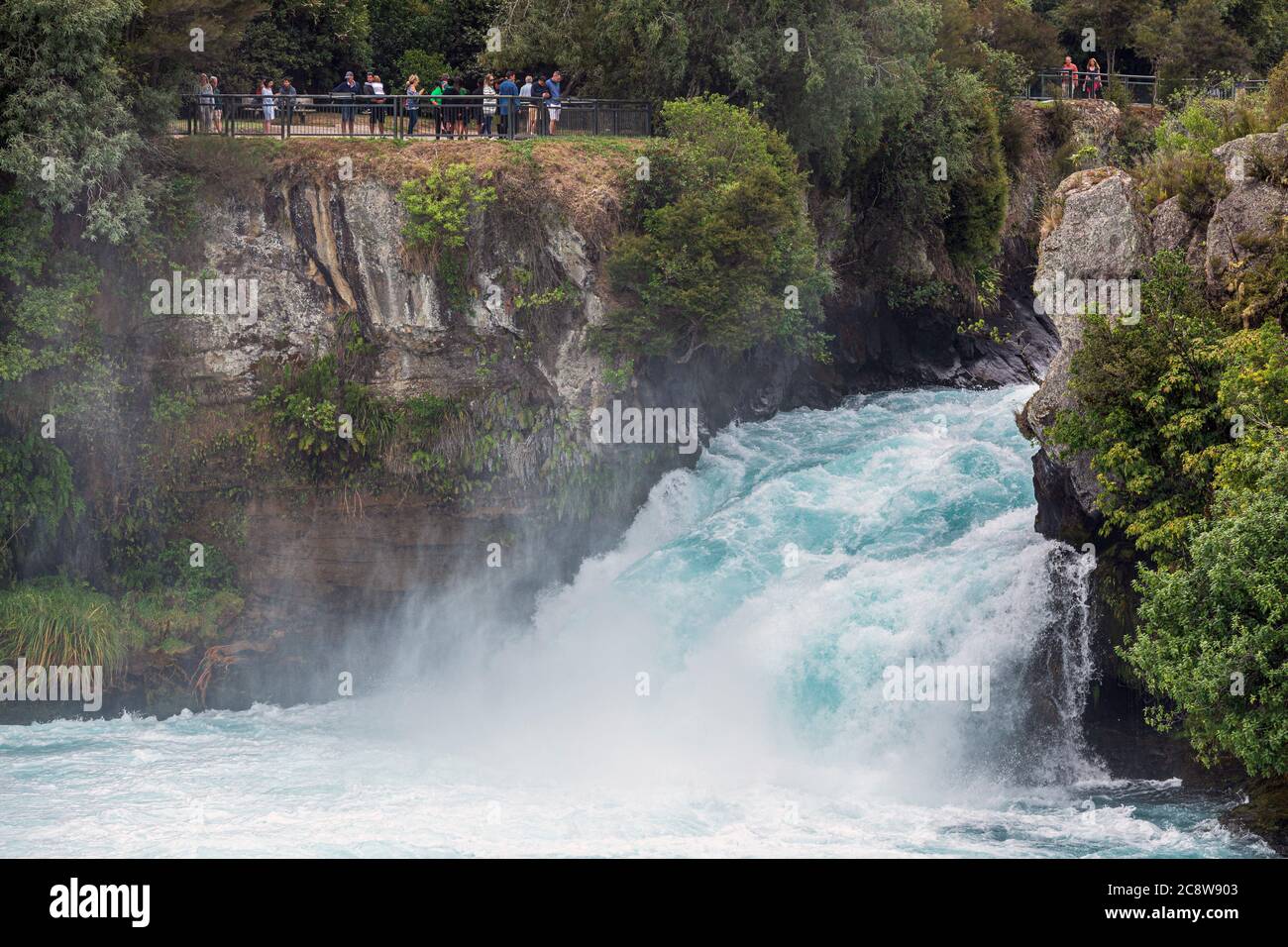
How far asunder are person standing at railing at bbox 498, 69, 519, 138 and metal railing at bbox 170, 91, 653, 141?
21 millimetres

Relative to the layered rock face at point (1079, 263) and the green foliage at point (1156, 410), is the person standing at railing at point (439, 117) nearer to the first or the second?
the layered rock face at point (1079, 263)

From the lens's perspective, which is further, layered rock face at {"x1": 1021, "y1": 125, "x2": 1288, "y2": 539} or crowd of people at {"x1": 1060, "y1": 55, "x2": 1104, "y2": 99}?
crowd of people at {"x1": 1060, "y1": 55, "x2": 1104, "y2": 99}

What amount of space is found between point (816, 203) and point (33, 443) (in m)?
18.6

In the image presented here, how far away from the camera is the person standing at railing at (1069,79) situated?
4988 cm

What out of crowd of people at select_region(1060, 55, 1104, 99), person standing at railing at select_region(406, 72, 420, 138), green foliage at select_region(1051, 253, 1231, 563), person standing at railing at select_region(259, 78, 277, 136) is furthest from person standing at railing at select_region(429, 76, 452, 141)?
crowd of people at select_region(1060, 55, 1104, 99)

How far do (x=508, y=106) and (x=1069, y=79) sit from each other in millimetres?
21686

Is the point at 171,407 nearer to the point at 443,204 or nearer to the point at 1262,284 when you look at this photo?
the point at 443,204

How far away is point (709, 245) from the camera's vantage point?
33.4 meters

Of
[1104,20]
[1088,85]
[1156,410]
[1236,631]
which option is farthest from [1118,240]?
[1104,20]

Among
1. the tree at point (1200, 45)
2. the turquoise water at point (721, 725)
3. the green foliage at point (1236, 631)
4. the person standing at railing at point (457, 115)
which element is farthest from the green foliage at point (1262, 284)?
the tree at point (1200, 45)

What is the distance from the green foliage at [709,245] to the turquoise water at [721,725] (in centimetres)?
340

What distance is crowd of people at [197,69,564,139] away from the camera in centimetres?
3434

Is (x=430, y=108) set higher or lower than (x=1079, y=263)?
higher

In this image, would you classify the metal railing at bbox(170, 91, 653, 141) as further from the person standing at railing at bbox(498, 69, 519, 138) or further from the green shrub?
the green shrub
